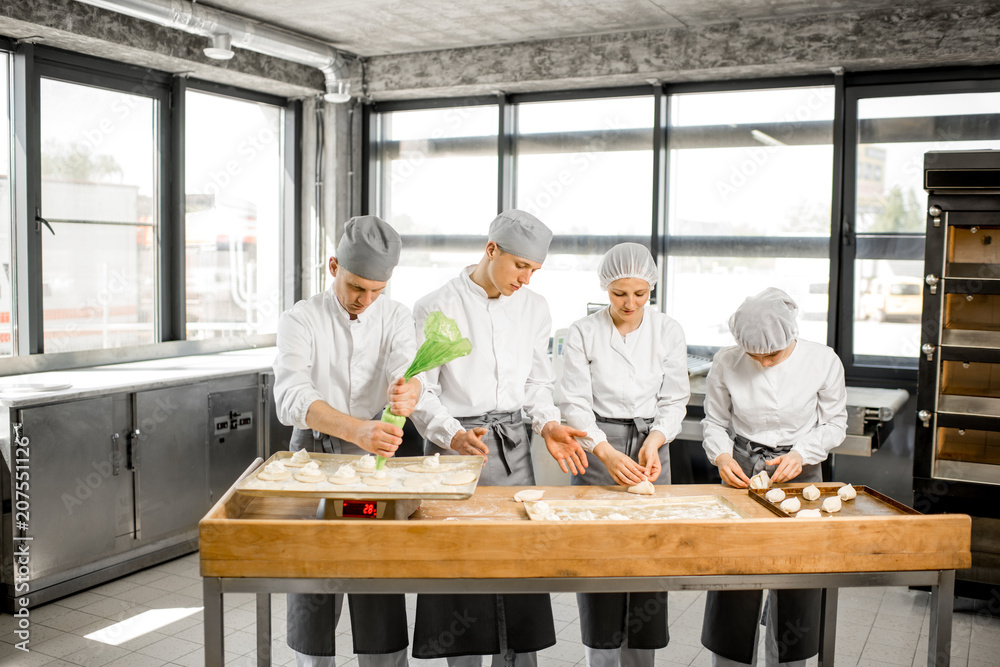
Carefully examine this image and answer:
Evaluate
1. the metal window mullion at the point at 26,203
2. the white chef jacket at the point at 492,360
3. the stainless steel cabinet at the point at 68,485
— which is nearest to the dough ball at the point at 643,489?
the white chef jacket at the point at 492,360

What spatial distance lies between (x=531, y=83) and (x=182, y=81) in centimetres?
219

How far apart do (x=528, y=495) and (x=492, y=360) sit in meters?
0.62

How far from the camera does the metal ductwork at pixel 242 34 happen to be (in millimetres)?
4270

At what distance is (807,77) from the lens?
16.5 feet

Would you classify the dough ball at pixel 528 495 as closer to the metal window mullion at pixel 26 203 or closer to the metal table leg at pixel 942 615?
the metal table leg at pixel 942 615

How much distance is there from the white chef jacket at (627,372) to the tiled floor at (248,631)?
1.11 meters

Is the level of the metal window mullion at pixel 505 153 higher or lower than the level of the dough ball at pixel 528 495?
higher

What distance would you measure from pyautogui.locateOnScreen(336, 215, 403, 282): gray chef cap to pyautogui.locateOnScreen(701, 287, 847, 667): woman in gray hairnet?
45.0 inches

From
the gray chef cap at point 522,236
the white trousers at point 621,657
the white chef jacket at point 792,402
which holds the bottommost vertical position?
the white trousers at point 621,657

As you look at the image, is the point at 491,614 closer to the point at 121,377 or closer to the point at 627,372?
the point at 627,372

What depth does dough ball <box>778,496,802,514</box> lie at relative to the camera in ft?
7.68

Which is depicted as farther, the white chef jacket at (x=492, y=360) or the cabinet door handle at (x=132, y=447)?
the cabinet door handle at (x=132, y=447)

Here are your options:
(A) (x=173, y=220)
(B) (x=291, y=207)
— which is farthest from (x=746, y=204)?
(A) (x=173, y=220)

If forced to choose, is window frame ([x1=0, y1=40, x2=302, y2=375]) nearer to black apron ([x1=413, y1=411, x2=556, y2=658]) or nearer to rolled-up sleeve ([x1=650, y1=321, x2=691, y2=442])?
black apron ([x1=413, y1=411, x2=556, y2=658])
